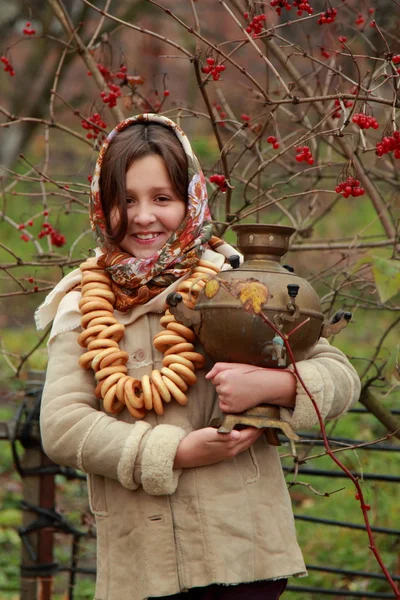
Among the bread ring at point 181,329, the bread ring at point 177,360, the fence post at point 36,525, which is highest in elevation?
the bread ring at point 181,329

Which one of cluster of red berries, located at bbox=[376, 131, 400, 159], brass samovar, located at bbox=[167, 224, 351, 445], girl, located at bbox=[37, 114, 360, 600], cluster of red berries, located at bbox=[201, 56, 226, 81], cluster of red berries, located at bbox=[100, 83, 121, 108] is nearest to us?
brass samovar, located at bbox=[167, 224, 351, 445]

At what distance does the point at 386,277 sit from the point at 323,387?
31cm

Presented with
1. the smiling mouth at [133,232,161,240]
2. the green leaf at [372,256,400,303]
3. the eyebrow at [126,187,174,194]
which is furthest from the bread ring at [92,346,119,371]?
the green leaf at [372,256,400,303]

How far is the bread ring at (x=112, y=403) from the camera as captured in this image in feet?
7.27

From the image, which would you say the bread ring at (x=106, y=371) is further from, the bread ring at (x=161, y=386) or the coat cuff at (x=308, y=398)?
the coat cuff at (x=308, y=398)

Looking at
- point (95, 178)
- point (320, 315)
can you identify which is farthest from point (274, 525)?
point (95, 178)

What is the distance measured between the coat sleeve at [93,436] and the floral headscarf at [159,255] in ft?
0.64

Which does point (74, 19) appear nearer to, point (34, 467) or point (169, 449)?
point (34, 467)

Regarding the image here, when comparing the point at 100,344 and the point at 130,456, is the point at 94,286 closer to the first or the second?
the point at 100,344

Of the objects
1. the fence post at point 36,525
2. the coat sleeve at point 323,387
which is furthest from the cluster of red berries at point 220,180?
the fence post at point 36,525

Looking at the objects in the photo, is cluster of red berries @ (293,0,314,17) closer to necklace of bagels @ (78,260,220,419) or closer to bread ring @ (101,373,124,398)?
necklace of bagels @ (78,260,220,419)

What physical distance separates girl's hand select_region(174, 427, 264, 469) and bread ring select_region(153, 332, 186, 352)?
0.23 meters

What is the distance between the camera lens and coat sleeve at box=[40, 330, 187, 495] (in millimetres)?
2156

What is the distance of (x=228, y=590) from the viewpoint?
2227 mm
